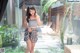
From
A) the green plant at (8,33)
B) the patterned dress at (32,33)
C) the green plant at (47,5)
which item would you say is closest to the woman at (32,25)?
Result: the patterned dress at (32,33)

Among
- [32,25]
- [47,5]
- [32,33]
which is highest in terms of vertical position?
[47,5]

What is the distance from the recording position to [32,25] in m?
4.40

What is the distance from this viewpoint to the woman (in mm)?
4332

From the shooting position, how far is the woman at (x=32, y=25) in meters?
4.33

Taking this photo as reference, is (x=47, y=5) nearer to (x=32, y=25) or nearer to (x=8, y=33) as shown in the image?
(x=32, y=25)

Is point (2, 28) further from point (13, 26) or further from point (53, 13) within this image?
point (53, 13)

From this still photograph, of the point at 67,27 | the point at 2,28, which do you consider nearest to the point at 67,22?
the point at 67,27

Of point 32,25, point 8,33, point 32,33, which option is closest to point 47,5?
point 32,25

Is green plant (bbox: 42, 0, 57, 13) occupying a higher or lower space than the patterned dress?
higher

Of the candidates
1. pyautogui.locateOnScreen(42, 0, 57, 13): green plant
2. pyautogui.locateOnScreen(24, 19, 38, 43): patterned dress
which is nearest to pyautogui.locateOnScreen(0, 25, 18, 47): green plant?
pyautogui.locateOnScreen(24, 19, 38, 43): patterned dress

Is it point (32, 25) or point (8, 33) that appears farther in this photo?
point (8, 33)

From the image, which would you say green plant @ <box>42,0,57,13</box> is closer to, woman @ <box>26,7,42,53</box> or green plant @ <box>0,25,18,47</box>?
woman @ <box>26,7,42,53</box>

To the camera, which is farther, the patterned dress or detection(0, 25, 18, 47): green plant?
detection(0, 25, 18, 47): green plant

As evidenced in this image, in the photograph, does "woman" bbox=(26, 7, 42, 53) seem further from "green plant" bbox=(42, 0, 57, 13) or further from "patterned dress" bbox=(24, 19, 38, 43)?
"green plant" bbox=(42, 0, 57, 13)
